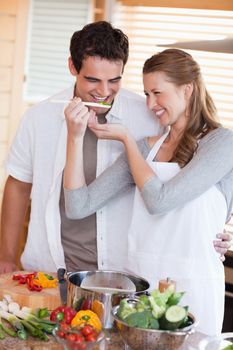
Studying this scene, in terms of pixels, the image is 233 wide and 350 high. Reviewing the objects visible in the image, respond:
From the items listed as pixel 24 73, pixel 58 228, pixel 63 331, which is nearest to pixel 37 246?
pixel 58 228

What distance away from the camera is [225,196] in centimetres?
299

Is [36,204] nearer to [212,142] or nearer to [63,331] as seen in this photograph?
[212,142]

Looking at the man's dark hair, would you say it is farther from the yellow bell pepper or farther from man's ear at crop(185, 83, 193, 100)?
the yellow bell pepper

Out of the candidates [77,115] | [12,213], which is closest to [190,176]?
[77,115]

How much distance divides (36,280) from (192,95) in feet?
3.18

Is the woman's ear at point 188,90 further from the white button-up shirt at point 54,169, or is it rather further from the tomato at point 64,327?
the tomato at point 64,327

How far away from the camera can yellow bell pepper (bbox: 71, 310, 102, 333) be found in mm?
2375

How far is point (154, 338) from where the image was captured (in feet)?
7.41

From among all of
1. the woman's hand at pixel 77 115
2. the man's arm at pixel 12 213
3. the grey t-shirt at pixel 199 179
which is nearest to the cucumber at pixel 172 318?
the grey t-shirt at pixel 199 179

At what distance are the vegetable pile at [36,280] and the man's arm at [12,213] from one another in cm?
56

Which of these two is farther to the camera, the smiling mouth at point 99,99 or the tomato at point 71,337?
the smiling mouth at point 99,99

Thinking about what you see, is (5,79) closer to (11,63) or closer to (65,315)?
(11,63)

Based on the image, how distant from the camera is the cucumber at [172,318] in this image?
2262 millimetres

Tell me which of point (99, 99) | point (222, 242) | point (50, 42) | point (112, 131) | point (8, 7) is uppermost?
point (8, 7)
